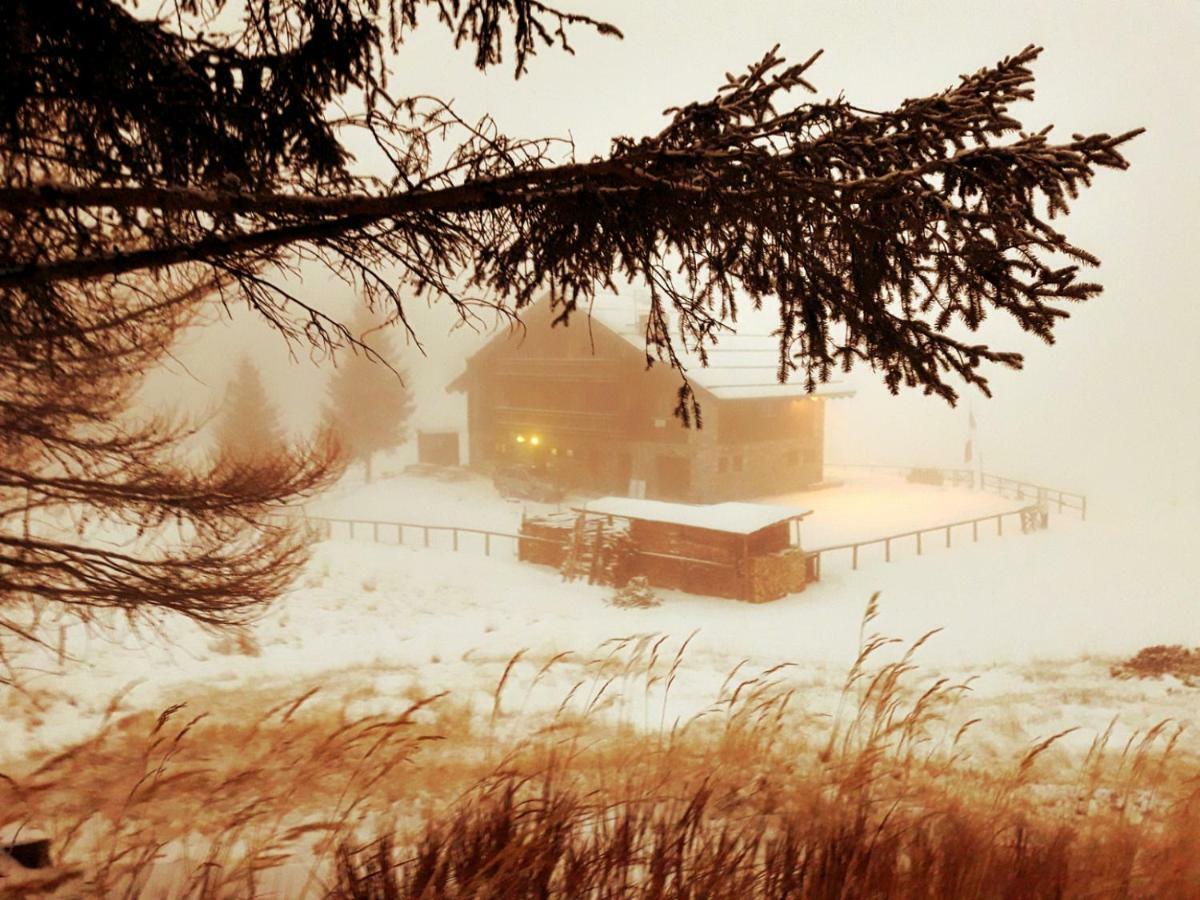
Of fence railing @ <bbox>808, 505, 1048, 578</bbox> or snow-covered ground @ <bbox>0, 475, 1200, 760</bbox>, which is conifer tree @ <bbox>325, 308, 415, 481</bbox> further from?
fence railing @ <bbox>808, 505, 1048, 578</bbox>

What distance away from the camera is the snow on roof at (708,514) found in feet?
41.1

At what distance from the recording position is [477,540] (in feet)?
57.5

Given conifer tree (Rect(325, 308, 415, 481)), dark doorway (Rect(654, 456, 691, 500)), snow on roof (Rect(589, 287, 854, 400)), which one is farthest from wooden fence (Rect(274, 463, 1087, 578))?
conifer tree (Rect(325, 308, 415, 481))

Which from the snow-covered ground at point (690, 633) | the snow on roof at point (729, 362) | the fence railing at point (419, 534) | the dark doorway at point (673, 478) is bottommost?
the snow-covered ground at point (690, 633)

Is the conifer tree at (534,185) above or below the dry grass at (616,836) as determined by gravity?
above

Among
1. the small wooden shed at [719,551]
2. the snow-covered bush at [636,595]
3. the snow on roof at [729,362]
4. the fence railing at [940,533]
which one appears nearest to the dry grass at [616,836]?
the snow-covered bush at [636,595]

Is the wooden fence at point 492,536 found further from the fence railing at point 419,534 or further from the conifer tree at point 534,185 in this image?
the conifer tree at point 534,185

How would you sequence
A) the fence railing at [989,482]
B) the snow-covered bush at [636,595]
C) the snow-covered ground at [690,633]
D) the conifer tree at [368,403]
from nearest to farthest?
the snow-covered ground at [690,633] → the snow-covered bush at [636,595] → the conifer tree at [368,403] → the fence railing at [989,482]

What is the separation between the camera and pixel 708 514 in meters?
13.5

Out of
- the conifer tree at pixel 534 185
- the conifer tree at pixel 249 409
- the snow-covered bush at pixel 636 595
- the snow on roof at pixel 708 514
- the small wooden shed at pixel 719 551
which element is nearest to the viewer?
the conifer tree at pixel 534 185

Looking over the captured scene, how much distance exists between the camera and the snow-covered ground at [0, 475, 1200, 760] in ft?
26.6

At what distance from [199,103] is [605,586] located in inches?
431

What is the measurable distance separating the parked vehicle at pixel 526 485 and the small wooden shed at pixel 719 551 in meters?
8.42

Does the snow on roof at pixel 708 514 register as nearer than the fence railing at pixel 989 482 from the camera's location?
Yes
